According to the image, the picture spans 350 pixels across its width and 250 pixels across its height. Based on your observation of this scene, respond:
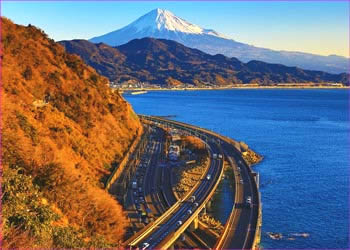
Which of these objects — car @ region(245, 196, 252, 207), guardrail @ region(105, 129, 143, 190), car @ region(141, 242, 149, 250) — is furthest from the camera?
guardrail @ region(105, 129, 143, 190)

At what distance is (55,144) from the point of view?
718 inches

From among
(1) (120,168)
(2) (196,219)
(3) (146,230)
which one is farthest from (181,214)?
(1) (120,168)

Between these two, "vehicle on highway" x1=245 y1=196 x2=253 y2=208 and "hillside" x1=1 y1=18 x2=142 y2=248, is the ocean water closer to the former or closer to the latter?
"vehicle on highway" x1=245 y1=196 x2=253 y2=208

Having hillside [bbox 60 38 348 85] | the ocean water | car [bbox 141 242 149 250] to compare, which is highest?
hillside [bbox 60 38 348 85]

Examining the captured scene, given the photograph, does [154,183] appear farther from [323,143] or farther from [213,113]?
[213,113]

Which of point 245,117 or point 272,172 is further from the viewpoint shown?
point 245,117

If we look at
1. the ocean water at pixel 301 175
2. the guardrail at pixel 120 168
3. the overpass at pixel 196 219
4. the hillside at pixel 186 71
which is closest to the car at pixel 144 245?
the overpass at pixel 196 219

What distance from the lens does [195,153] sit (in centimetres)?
3512

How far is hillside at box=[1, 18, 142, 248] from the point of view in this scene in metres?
9.35

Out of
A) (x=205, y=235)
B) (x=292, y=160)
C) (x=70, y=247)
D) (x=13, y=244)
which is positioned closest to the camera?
(x=13, y=244)

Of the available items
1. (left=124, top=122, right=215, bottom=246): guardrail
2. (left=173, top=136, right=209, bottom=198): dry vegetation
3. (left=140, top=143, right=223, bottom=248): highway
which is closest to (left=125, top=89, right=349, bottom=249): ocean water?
(left=140, top=143, right=223, bottom=248): highway

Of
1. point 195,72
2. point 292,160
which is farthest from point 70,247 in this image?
point 195,72

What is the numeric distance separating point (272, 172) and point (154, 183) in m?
10.9

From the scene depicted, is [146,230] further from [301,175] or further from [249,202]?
[301,175]
